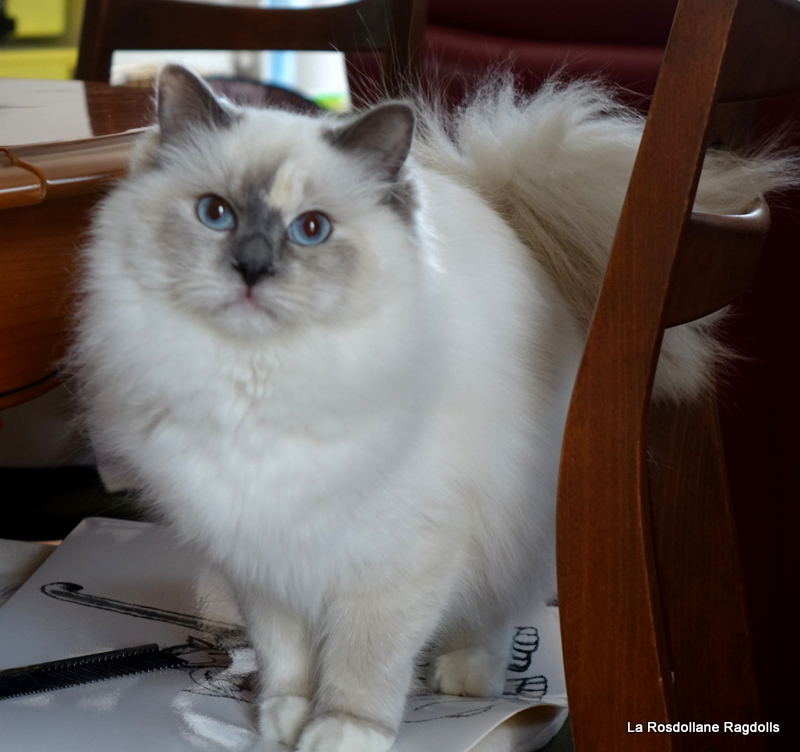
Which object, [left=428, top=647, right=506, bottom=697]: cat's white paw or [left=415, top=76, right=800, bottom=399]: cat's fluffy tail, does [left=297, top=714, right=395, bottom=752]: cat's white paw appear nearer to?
[left=428, top=647, right=506, bottom=697]: cat's white paw

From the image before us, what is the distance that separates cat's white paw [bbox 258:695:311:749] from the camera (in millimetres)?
904

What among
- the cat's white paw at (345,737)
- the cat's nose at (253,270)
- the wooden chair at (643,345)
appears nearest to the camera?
the wooden chair at (643,345)

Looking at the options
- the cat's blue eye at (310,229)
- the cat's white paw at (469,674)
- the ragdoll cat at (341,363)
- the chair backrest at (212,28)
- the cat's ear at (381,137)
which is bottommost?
the cat's white paw at (469,674)

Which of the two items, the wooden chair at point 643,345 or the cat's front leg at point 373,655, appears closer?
the wooden chair at point 643,345

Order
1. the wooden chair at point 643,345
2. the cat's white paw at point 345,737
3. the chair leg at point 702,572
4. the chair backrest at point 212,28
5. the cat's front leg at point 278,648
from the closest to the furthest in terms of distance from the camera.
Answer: the wooden chair at point 643,345
the cat's white paw at point 345,737
the cat's front leg at point 278,648
the chair leg at point 702,572
the chair backrest at point 212,28

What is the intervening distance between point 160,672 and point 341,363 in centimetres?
44

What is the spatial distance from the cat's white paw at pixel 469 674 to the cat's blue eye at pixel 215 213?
644mm

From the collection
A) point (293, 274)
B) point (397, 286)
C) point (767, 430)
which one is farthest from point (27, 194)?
point (767, 430)

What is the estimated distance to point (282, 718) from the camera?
0.92 m

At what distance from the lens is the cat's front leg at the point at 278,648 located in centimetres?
99

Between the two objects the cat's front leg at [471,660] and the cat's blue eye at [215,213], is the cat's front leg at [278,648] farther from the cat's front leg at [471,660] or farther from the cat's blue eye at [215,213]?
the cat's blue eye at [215,213]

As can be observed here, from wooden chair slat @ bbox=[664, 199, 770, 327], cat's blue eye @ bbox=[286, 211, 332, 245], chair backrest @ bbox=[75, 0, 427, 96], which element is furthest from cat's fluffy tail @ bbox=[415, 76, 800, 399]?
chair backrest @ bbox=[75, 0, 427, 96]

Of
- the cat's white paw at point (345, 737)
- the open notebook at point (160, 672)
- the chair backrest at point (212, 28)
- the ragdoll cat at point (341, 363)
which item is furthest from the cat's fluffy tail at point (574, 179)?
the chair backrest at point (212, 28)

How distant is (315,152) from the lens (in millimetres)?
864
